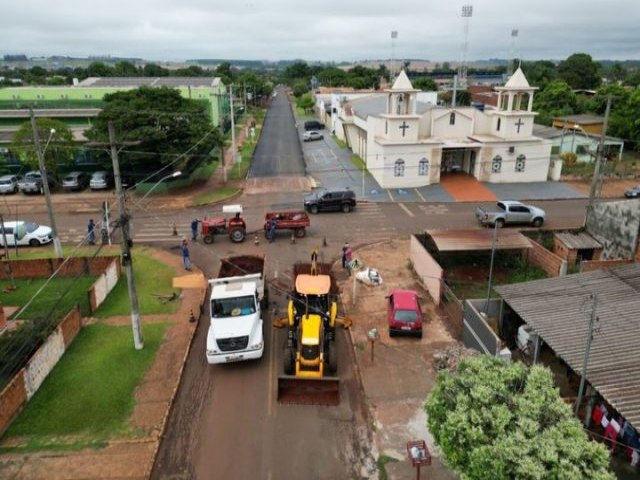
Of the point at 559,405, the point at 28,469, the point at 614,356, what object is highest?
the point at 559,405

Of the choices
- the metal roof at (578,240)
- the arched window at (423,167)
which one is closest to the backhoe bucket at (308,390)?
the metal roof at (578,240)

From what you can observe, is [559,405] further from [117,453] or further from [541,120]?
[541,120]

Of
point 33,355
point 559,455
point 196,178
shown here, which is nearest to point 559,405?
point 559,455

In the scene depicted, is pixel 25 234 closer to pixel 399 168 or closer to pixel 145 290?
pixel 145 290

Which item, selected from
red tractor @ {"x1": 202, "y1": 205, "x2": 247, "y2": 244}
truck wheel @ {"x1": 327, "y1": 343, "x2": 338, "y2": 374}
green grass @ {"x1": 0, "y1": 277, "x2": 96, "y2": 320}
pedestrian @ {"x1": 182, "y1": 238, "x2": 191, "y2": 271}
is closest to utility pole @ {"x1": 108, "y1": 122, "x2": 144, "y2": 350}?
green grass @ {"x1": 0, "y1": 277, "x2": 96, "y2": 320}

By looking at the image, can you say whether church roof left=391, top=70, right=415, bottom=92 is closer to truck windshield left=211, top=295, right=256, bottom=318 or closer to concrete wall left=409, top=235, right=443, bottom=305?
concrete wall left=409, top=235, right=443, bottom=305

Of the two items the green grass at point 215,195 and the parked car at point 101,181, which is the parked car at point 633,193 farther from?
the parked car at point 101,181

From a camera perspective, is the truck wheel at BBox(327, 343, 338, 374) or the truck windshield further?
the truck windshield
